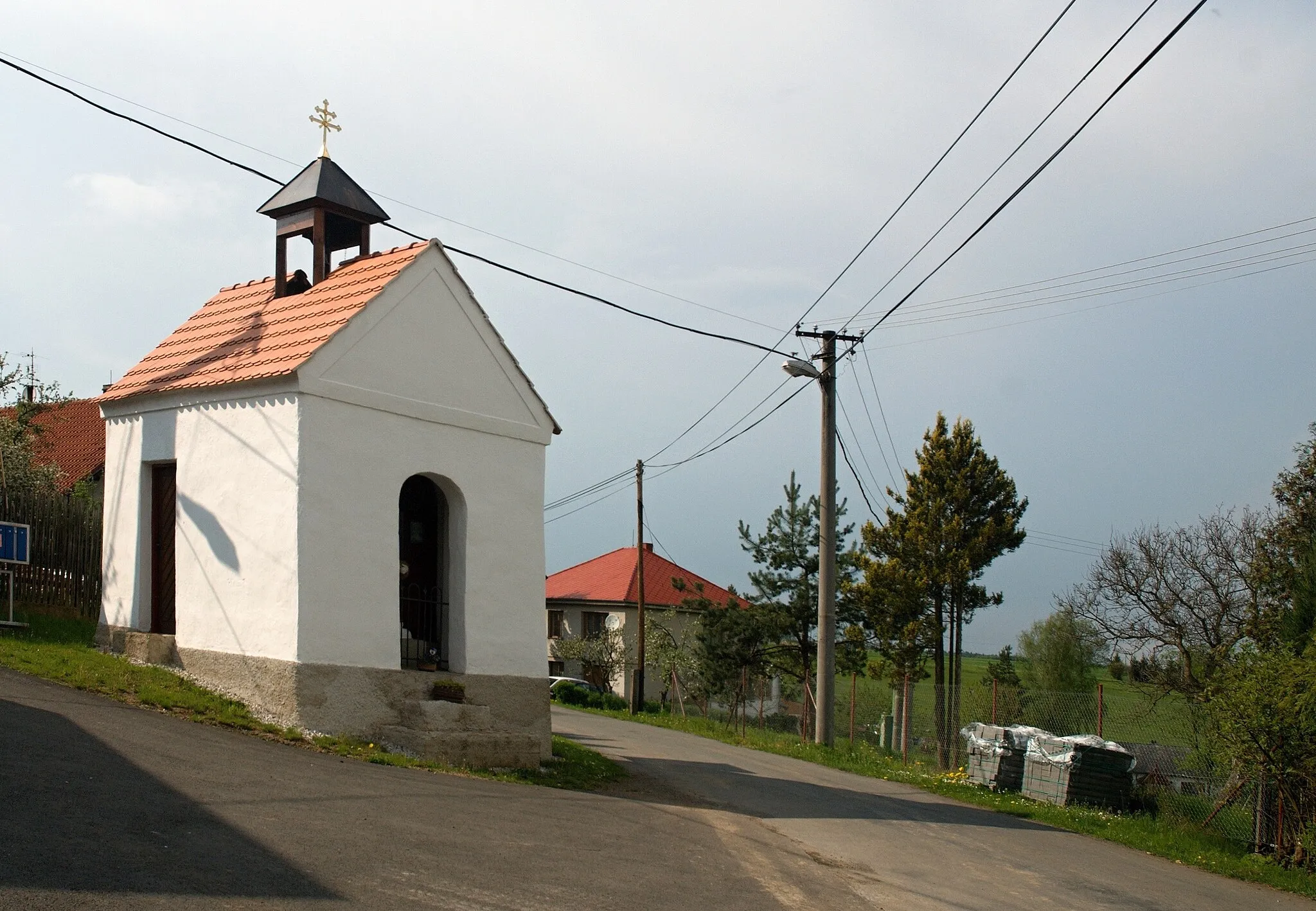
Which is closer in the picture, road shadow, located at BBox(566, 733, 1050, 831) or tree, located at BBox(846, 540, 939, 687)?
road shadow, located at BBox(566, 733, 1050, 831)

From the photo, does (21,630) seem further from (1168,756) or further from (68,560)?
(1168,756)

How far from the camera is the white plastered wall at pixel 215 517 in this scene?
478 inches

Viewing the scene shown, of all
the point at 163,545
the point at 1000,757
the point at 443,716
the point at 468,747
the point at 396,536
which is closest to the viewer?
the point at 468,747

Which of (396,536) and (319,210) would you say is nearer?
(396,536)

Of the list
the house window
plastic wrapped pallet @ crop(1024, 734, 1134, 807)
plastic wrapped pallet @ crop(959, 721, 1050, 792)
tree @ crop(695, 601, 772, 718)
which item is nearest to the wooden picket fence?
plastic wrapped pallet @ crop(959, 721, 1050, 792)

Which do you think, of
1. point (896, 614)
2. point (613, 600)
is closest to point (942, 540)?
point (896, 614)

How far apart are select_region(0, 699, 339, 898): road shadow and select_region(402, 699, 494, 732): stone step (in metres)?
4.18

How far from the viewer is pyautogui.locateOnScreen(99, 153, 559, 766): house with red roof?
12.2 m

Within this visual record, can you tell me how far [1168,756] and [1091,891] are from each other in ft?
30.0

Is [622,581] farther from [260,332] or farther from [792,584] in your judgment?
[260,332]

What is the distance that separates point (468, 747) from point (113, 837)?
5.71m

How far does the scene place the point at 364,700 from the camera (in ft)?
40.5

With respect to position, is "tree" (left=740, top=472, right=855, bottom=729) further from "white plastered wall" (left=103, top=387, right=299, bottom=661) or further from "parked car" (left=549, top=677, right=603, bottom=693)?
"white plastered wall" (left=103, top=387, right=299, bottom=661)

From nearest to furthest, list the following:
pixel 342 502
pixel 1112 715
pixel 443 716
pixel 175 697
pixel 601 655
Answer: pixel 175 697 < pixel 342 502 < pixel 443 716 < pixel 1112 715 < pixel 601 655
